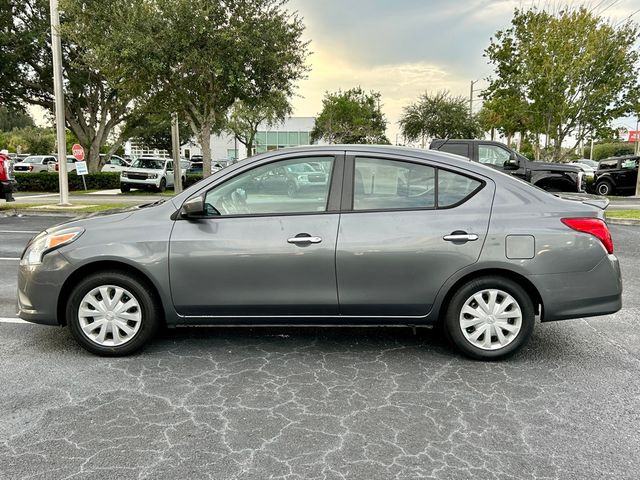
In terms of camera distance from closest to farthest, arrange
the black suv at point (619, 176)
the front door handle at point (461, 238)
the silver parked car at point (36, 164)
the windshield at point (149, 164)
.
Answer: the front door handle at point (461, 238)
the black suv at point (619, 176)
the windshield at point (149, 164)
the silver parked car at point (36, 164)

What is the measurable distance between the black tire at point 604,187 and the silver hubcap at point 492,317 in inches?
825

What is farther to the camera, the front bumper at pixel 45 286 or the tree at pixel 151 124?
the tree at pixel 151 124

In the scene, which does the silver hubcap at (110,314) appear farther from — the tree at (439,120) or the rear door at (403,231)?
the tree at (439,120)

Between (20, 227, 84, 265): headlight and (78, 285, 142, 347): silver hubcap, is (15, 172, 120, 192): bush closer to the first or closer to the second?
(20, 227, 84, 265): headlight

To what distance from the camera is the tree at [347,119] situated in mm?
49656

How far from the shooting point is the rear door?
12.8 feet

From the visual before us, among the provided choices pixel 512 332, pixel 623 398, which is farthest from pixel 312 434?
pixel 623 398

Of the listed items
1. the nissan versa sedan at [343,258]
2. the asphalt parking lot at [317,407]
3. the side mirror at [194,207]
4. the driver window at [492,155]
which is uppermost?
the driver window at [492,155]

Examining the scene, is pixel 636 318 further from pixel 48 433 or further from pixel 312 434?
pixel 48 433

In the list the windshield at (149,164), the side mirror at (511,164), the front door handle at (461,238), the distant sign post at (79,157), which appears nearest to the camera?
the front door handle at (461,238)

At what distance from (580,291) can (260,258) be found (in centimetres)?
243

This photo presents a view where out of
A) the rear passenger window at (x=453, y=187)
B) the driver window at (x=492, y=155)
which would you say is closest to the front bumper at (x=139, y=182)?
the driver window at (x=492, y=155)

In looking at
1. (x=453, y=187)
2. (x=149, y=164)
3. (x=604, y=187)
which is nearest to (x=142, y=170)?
(x=149, y=164)

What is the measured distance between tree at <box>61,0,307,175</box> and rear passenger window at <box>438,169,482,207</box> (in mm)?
13041
